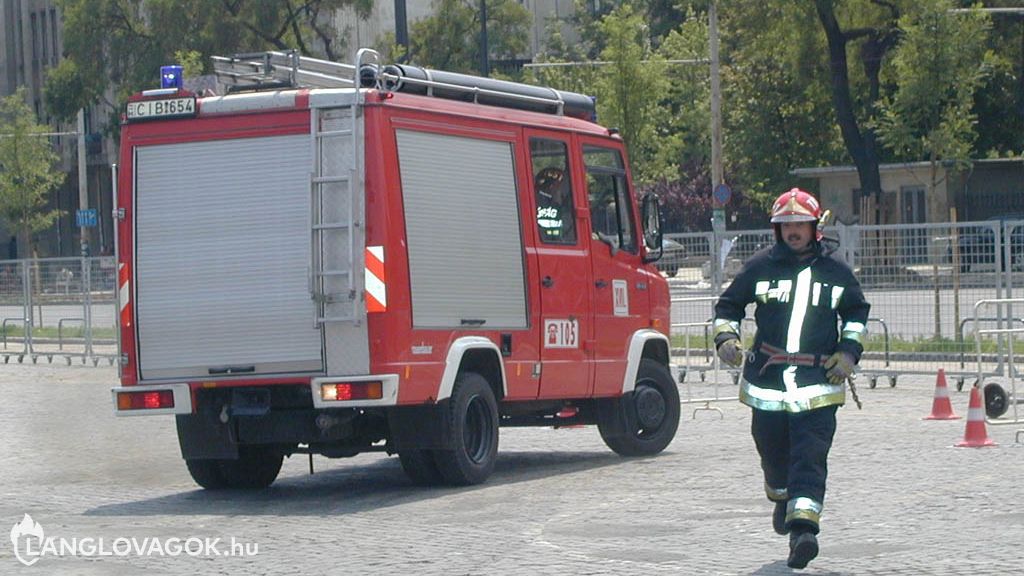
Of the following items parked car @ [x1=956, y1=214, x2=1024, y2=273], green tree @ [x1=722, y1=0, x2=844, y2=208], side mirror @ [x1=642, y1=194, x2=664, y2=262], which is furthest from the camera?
green tree @ [x1=722, y1=0, x2=844, y2=208]

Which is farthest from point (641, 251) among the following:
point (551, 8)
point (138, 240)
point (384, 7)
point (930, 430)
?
point (551, 8)

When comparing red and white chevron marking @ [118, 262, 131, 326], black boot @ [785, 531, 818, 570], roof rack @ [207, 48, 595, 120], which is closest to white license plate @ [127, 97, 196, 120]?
roof rack @ [207, 48, 595, 120]

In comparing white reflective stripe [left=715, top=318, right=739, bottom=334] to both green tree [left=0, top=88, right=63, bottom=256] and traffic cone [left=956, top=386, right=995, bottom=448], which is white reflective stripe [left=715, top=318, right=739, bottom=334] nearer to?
traffic cone [left=956, top=386, right=995, bottom=448]

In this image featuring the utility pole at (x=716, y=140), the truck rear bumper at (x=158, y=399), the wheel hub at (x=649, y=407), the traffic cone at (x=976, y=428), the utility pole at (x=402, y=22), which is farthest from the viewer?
the utility pole at (x=402, y=22)

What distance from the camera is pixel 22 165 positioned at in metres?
58.0

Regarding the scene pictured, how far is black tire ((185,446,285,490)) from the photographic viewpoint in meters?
12.2

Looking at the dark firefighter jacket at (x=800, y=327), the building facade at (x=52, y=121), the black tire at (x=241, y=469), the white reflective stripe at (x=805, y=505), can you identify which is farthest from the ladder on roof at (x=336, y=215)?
the building facade at (x=52, y=121)

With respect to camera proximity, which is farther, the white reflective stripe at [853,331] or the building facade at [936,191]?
the building facade at [936,191]

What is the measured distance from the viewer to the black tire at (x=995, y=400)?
47.8 feet

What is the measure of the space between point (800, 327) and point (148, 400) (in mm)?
5043

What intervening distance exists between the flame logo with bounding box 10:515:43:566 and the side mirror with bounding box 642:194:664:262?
543 centimetres

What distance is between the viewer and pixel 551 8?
283 ft

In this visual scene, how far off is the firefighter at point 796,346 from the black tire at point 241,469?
485 centimetres

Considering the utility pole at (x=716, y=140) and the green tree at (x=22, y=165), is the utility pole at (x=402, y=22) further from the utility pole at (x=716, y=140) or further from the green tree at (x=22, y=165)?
the green tree at (x=22, y=165)
